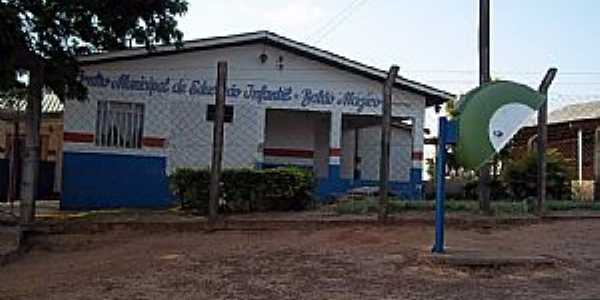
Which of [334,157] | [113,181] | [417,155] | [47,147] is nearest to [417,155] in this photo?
[417,155]

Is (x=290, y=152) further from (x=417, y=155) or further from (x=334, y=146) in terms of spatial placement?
(x=417, y=155)

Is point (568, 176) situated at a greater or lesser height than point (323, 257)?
greater

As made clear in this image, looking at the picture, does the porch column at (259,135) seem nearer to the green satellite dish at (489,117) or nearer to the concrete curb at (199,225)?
the concrete curb at (199,225)

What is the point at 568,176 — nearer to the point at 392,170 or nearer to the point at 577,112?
the point at 392,170

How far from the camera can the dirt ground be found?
814 centimetres

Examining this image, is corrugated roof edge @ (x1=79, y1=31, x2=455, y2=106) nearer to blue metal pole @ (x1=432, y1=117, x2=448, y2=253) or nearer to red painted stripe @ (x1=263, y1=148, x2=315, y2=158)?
red painted stripe @ (x1=263, y1=148, x2=315, y2=158)

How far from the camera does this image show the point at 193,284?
8.42m

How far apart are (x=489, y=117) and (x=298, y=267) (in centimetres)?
333

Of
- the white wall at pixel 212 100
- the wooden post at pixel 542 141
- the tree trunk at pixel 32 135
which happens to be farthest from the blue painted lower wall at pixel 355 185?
the tree trunk at pixel 32 135

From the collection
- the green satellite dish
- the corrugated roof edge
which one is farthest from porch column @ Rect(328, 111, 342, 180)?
the green satellite dish

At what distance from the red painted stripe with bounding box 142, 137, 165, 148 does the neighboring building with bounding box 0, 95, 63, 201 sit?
2374mm

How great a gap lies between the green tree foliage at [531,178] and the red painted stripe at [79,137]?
9.93m

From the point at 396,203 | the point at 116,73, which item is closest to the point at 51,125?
the point at 116,73

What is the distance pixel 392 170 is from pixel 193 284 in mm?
15187
